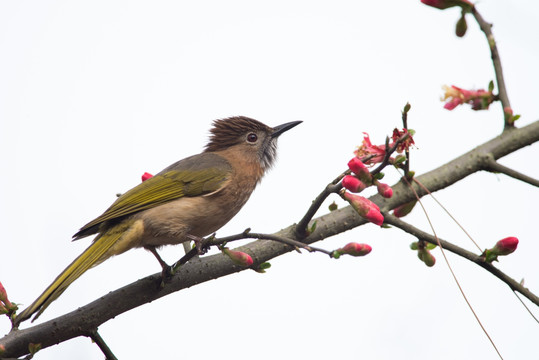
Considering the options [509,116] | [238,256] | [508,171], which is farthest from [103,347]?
[509,116]

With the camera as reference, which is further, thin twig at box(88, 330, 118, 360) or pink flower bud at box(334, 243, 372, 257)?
thin twig at box(88, 330, 118, 360)

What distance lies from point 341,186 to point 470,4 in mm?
1324

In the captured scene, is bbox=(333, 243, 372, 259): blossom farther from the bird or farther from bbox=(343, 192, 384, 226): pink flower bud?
the bird

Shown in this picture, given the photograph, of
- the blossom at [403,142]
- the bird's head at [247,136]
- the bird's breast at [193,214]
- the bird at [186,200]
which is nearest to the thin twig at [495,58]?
the blossom at [403,142]

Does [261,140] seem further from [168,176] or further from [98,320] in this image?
[98,320]

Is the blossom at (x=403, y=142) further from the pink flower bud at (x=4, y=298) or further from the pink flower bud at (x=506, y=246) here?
the pink flower bud at (x=4, y=298)

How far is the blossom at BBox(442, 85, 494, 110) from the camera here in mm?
3504

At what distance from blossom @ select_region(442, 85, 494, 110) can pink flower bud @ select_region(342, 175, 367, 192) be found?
2.68ft

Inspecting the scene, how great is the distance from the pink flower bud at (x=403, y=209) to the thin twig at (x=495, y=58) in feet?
3.05

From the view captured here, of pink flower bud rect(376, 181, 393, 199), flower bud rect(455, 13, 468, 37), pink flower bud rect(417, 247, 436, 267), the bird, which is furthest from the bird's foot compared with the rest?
flower bud rect(455, 13, 468, 37)

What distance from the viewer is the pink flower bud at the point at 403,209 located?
4.04 m

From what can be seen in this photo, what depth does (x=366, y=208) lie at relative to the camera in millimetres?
3445

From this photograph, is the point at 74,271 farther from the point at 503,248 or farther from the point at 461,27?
the point at 461,27

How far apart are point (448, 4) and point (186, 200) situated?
3020 millimetres
